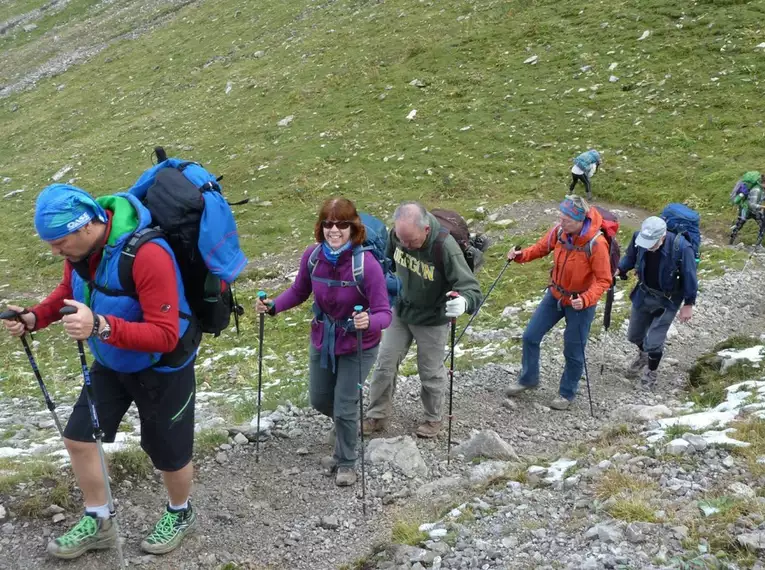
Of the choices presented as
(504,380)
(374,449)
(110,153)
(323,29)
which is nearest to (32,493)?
(374,449)

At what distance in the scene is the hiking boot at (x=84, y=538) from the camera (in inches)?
204

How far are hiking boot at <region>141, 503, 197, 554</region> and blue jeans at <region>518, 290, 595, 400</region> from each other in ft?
16.6

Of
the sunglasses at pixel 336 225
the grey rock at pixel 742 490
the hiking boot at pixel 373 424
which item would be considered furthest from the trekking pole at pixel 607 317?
the sunglasses at pixel 336 225

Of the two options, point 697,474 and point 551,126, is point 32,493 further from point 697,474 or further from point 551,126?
point 551,126

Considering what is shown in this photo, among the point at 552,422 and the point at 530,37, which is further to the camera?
the point at 530,37

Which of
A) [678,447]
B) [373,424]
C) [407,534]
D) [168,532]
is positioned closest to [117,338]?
[168,532]

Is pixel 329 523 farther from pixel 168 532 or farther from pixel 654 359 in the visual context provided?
pixel 654 359

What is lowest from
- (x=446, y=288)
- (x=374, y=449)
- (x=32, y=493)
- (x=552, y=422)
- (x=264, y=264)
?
(x=264, y=264)

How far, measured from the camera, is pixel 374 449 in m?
7.36

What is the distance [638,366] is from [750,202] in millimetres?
7346

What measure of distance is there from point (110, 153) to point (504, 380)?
2262cm

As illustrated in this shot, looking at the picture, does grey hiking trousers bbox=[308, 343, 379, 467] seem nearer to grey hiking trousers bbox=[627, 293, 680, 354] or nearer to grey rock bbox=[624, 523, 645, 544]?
grey rock bbox=[624, 523, 645, 544]

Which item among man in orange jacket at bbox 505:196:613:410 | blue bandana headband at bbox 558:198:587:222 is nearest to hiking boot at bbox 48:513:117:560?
man in orange jacket at bbox 505:196:613:410

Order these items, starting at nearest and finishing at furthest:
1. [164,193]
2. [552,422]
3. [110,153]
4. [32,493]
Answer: [164,193] → [32,493] → [552,422] → [110,153]
